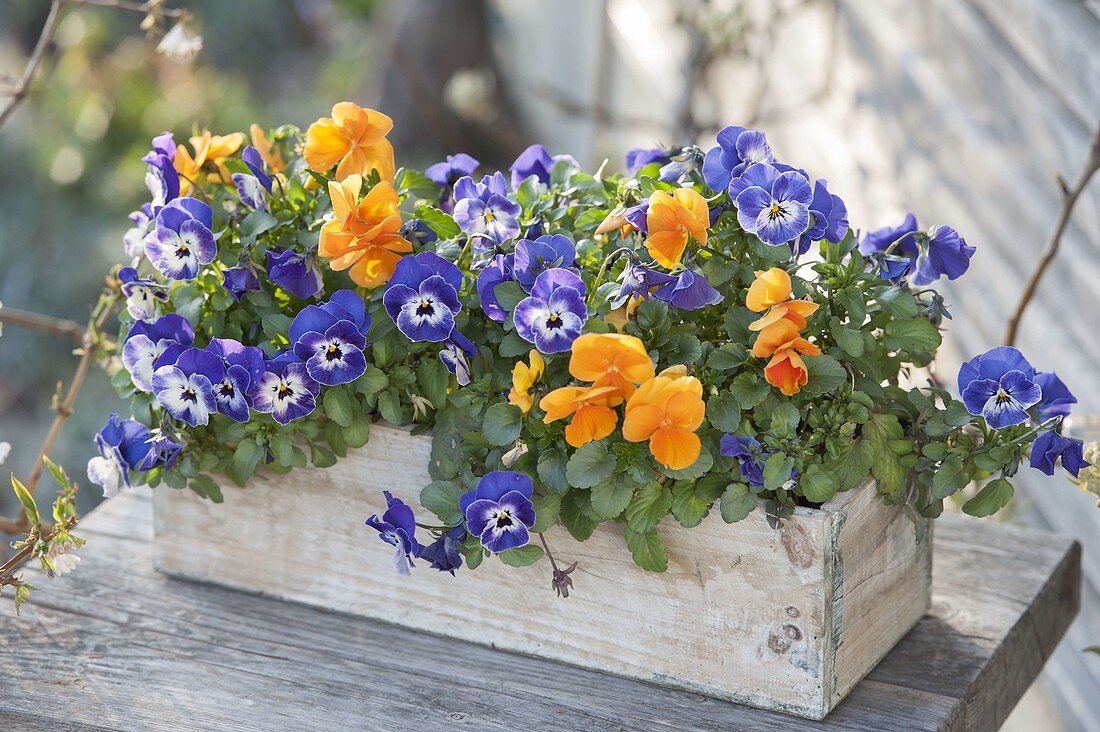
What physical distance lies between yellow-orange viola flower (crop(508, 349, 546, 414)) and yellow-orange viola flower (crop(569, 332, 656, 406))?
0.14 ft

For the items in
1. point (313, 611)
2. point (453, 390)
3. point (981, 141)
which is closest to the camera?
point (453, 390)

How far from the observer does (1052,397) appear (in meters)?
0.98

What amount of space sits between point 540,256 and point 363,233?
0.15 metres

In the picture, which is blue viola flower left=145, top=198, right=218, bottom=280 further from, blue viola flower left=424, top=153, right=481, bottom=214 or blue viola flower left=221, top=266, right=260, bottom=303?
blue viola flower left=424, top=153, right=481, bottom=214

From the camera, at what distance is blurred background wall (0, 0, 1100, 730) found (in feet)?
5.65

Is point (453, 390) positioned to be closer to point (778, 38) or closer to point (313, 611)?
point (313, 611)

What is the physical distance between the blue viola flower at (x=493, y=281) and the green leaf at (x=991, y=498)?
433 millimetres

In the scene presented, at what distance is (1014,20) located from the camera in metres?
1.72

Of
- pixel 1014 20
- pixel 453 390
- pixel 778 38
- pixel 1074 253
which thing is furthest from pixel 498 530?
pixel 778 38

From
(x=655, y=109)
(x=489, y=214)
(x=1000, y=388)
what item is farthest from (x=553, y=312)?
(x=655, y=109)

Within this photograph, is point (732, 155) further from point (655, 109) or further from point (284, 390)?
point (655, 109)

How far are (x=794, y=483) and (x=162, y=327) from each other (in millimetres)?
580

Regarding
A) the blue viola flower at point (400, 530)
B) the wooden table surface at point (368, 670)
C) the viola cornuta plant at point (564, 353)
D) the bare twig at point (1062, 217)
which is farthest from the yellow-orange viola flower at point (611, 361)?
the bare twig at point (1062, 217)

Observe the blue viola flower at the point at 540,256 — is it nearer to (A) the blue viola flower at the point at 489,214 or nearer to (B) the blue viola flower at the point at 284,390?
(A) the blue viola flower at the point at 489,214
